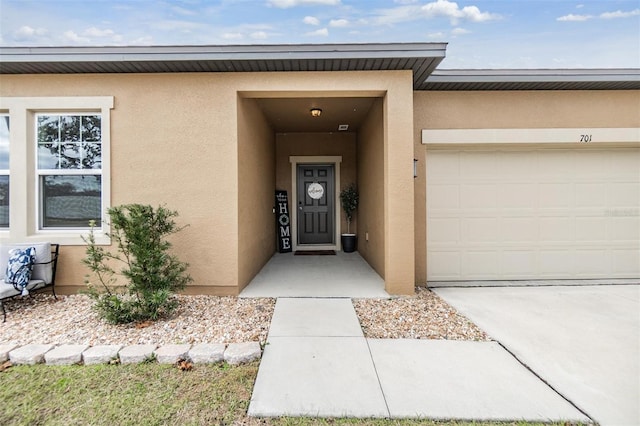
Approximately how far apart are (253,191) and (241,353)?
9.31ft

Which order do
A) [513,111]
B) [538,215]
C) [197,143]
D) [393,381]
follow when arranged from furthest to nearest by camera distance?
1. [538,215]
2. [513,111]
3. [197,143]
4. [393,381]

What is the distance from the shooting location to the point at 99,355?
2.27 metres

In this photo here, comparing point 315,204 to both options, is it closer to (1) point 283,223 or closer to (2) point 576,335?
(1) point 283,223

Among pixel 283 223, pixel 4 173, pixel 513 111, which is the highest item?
pixel 513 111

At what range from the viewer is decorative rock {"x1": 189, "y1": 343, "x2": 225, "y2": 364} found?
2.23 m

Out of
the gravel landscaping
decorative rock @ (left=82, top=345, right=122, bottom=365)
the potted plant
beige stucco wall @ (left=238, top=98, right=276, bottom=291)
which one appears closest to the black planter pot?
the potted plant

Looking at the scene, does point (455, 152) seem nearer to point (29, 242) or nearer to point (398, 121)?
point (398, 121)

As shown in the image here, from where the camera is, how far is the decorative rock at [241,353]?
2.24 metres

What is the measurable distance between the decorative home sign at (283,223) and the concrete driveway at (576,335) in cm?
388

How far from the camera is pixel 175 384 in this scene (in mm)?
1976

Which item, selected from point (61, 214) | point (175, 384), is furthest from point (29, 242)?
point (175, 384)

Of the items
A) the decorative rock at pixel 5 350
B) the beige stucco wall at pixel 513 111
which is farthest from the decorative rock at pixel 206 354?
the beige stucco wall at pixel 513 111

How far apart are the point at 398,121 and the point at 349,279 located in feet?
8.21

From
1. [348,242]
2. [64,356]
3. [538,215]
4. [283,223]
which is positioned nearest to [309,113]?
[283,223]
